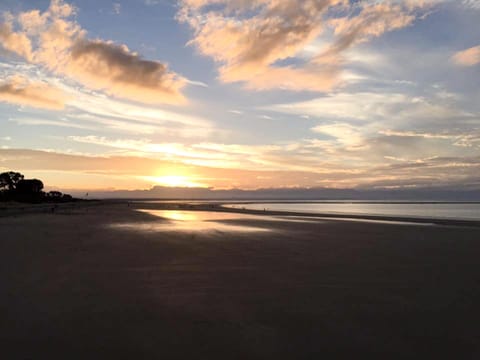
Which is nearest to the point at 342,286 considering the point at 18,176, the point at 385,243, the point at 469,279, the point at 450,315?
the point at 450,315

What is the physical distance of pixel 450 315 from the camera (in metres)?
7.37

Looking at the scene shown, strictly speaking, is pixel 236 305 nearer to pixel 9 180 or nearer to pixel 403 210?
pixel 403 210

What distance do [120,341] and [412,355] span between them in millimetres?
4831

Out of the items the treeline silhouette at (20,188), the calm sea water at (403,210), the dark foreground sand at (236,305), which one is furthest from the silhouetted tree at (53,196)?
the dark foreground sand at (236,305)

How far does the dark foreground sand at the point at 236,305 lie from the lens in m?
5.71

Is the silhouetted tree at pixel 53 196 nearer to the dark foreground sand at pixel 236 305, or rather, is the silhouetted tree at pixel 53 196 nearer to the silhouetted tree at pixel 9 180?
the silhouetted tree at pixel 9 180

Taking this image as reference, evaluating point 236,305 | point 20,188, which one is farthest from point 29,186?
point 236,305

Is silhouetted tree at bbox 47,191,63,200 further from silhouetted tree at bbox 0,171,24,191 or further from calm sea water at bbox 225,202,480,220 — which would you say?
calm sea water at bbox 225,202,480,220

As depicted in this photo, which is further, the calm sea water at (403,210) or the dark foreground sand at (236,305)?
the calm sea water at (403,210)

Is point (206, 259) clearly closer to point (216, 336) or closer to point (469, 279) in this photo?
point (216, 336)

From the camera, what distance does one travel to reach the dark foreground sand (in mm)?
5711

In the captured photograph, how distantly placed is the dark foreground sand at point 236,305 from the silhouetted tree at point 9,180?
9200 centimetres

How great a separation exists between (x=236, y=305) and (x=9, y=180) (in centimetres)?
10481

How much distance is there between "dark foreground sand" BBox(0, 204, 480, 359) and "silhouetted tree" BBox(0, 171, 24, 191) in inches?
3622
